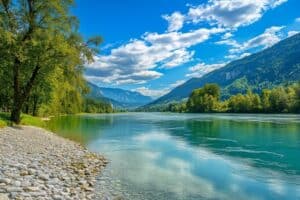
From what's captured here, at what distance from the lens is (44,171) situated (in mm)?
16656

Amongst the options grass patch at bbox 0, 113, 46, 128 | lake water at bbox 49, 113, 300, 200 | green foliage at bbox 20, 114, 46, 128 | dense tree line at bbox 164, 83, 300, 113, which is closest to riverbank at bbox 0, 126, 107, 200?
lake water at bbox 49, 113, 300, 200

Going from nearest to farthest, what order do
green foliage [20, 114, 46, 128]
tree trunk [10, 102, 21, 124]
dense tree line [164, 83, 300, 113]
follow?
tree trunk [10, 102, 21, 124], green foliage [20, 114, 46, 128], dense tree line [164, 83, 300, 113]

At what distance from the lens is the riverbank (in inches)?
512

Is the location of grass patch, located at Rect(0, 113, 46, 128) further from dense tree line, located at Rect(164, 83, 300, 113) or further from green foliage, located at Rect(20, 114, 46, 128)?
dense tree line, located at Rect(164, 83, 300, 113)

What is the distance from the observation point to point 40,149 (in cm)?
2381

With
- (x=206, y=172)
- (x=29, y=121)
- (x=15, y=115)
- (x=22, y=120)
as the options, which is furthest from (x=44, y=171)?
(x=29, y=121)

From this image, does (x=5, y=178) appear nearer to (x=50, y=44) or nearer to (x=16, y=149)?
(x=16, y=149)

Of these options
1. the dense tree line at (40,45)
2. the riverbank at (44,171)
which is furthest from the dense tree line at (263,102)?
the riverbank at (44,171)

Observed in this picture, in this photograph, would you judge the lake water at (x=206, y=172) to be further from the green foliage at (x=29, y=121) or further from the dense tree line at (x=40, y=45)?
the green foliage at (x=29, y=121)

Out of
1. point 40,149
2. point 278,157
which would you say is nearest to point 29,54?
point 40,149

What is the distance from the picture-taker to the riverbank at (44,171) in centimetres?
1301

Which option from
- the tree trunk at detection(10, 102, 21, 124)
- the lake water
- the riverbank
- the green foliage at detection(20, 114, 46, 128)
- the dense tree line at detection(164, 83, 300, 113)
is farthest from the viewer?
the dense tree line at detection(164, 83, 300, 113)

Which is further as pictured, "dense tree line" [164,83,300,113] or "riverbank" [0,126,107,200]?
"dense tree line" [164,83,300,113]

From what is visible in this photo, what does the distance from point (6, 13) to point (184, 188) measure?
2574cm
